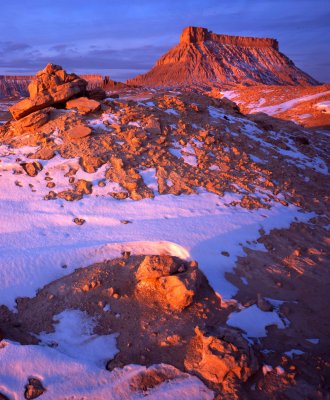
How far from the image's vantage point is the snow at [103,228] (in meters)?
4.58

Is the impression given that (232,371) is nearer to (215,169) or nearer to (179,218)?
(179,218)

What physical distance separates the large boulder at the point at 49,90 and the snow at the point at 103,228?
152 cm

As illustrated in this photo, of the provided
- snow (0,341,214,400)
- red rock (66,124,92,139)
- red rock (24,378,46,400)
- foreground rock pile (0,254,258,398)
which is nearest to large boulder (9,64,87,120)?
red rock (66,124,92,139)

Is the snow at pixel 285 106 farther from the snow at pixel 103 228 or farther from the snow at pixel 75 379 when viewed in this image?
Answer: the snow at pixel 75 379

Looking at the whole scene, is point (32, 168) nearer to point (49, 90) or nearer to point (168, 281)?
point (49, 90)

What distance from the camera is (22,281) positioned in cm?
436

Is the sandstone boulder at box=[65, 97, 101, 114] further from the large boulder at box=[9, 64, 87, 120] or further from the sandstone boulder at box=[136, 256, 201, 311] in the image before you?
the sandstone boulder at box=[136, 256, 201, 311]

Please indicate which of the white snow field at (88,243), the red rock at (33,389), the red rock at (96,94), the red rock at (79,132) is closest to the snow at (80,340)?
the white snow field at (88,243)

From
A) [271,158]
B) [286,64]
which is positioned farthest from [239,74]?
[271,158]

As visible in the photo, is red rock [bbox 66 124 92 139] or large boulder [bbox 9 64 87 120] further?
large boulder [bbox 9 64 87 120]

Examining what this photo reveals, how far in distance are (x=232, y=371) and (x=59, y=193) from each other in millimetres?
4154

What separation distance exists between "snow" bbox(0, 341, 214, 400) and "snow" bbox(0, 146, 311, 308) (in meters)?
1.05

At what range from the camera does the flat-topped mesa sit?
6931 centimetres

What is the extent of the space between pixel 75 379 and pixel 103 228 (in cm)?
253
